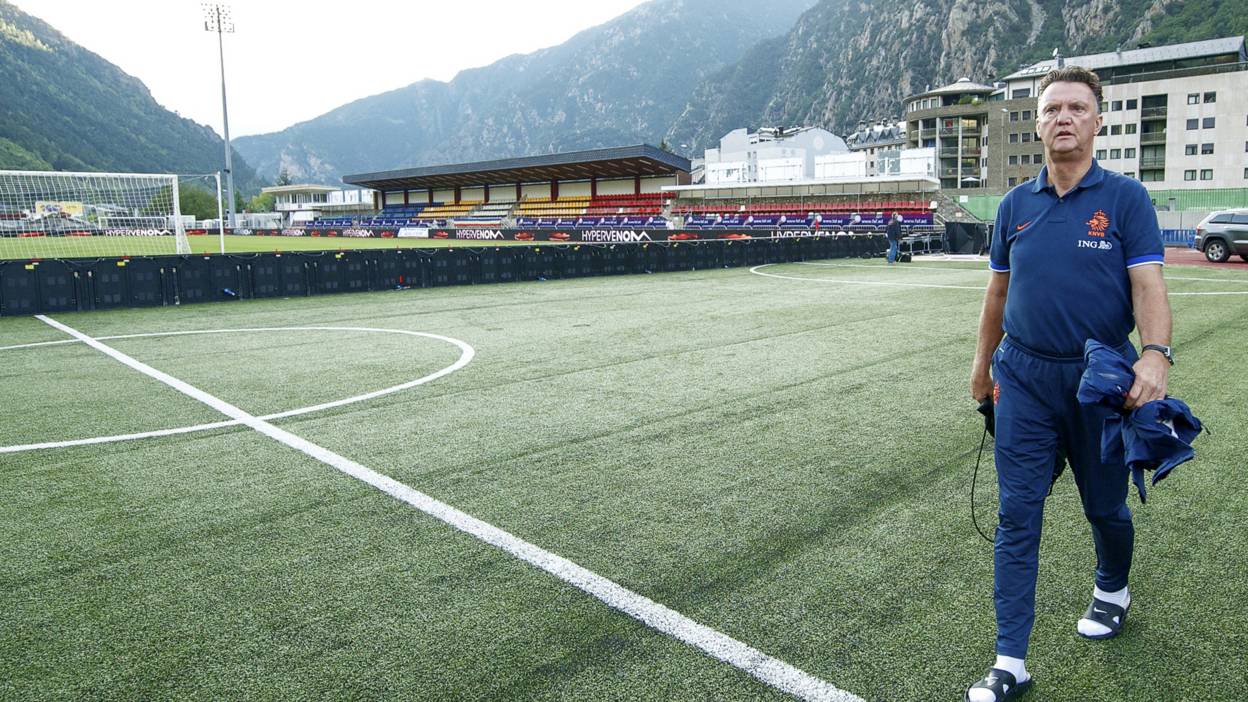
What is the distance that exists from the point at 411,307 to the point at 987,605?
50.4 feet

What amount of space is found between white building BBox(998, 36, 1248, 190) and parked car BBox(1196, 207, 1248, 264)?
160ft

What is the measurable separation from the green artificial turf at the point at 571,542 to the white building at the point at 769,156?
5271 centimetres

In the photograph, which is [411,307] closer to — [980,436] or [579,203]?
[980,436]

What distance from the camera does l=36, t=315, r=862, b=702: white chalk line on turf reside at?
9.89 feet

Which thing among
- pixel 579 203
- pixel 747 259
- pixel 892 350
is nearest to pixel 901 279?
pixel 747 259

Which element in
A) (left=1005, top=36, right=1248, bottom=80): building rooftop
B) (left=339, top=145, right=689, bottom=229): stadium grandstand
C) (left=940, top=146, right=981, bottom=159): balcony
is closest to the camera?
(left=339, top=145, right=689, bottom=229): stadium grandstand

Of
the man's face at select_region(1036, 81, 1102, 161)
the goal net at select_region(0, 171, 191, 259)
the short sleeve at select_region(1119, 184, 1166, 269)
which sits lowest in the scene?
the short sleeve at select_region(1119, 184, 1166, 269)

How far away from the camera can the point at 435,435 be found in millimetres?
6672

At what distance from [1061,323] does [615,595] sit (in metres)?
2.16

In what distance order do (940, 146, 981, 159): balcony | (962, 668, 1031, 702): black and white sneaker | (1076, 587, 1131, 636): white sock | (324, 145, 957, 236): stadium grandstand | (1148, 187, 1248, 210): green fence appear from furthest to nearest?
(940, 146, 981, 159): balcony → (324, 145, 957, 236): stadium grandstand → (1148, 187, 1248, 210): green fence → (1076, 587, 1131, 636): white sock → (962, 668, 1031, 702): black and white sneaker

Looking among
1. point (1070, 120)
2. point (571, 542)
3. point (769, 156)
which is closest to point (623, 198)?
point (769, 156)

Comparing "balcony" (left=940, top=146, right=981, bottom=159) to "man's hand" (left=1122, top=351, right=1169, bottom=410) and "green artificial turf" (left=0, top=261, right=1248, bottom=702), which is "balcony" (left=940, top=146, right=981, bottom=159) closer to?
"green artificial turf" (left=0, top=261, right=1248, bottom=702)

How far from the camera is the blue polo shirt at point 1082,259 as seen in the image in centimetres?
302

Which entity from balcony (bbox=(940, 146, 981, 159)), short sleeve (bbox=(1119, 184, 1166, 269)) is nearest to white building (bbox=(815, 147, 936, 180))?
balcony (bbox=(940, 146, 981, 159))
